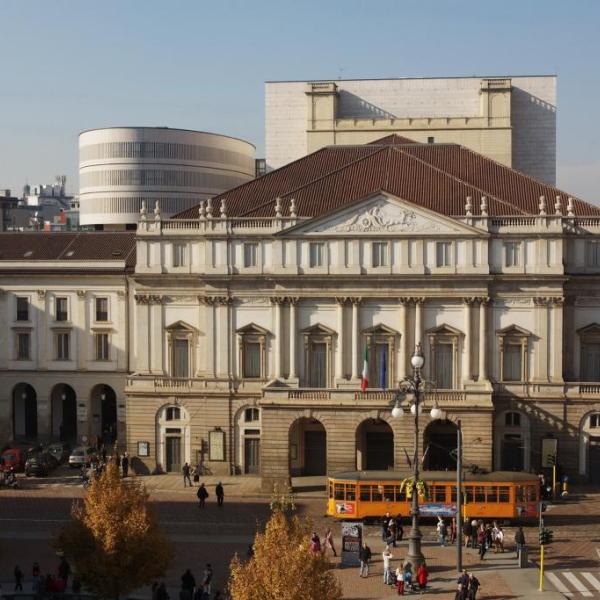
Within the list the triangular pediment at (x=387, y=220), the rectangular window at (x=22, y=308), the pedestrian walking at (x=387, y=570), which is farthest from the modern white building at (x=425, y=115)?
the pedestrian walking at (x=387, y=570)

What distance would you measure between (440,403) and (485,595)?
22.5m

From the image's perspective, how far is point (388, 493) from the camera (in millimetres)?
62000


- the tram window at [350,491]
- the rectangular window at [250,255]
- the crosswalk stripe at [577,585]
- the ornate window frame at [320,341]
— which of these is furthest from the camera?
the rectangular window at [250,255]

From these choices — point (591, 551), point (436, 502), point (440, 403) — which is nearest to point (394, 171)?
point (440, 403)

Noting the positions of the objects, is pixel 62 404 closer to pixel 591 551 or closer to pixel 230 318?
pixel 230 318

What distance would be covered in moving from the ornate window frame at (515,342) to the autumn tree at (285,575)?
38303 mm

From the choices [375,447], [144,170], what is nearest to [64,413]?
[375,447]

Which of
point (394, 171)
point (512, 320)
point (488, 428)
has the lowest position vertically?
point (488, 428)

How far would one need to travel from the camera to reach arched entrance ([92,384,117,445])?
90.5 m

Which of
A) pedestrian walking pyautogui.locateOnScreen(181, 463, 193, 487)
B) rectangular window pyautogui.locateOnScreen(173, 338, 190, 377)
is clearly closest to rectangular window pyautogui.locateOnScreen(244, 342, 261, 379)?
rectangular window pyautogui.locateOnScreen(173, 338, 190, 377)

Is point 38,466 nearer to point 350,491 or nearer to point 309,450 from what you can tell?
point 309,450

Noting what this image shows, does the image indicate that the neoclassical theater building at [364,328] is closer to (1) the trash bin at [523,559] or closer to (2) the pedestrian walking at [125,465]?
(2) the pedestrian walking at [125,465]

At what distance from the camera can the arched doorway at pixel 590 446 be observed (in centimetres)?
7350

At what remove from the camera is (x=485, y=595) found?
49.4 metres
